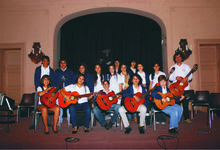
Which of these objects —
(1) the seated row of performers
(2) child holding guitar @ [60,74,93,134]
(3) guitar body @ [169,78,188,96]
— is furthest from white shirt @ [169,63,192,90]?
(2) child holding guitar @ [60,74,93,134]

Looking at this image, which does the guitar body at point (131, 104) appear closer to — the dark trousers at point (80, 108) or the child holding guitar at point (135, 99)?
the child holding guitar at point (135, 99)

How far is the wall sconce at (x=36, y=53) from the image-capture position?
564 cm

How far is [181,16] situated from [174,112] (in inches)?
152

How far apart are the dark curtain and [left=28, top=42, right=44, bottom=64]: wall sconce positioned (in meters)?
0.90

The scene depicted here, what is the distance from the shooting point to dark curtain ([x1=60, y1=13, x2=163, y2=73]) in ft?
20.9

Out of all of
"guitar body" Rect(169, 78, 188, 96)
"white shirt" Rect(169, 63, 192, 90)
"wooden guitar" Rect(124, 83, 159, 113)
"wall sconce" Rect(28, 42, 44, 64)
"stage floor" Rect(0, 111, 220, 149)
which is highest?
"wall sconce" Rect(28, 42, 44, 64)

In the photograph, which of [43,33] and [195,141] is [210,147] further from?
[43,33]

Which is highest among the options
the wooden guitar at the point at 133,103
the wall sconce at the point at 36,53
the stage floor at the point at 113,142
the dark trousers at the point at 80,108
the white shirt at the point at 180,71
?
the wall sconce at the point at 36,53

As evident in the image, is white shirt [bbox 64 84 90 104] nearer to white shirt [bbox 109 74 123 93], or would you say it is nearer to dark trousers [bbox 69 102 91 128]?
dark trousers [bbox 69 102 91 128]

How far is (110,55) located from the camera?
6383 mm

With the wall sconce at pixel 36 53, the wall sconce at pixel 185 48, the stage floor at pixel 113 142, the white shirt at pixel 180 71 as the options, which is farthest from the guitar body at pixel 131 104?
the wall sconce at pixel 36 53

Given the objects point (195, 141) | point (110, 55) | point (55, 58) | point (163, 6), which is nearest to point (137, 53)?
point (110, 55)

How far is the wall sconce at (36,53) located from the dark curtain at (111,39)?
2.96 feet

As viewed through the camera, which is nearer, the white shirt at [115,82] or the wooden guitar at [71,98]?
the wooden guitar at [71,98]
